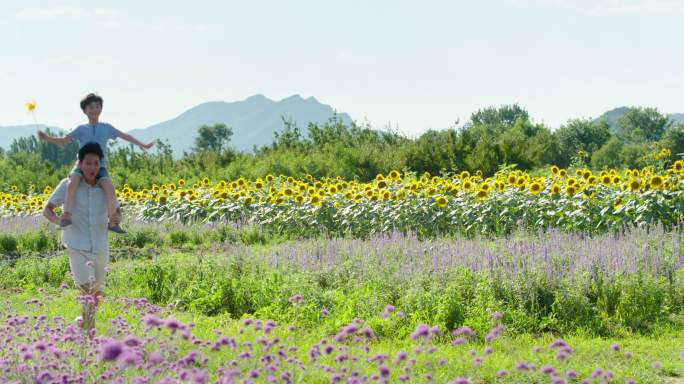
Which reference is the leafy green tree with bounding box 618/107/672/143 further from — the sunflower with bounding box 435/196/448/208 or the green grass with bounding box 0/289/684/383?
the green grass with bounding box 0/289/684/383

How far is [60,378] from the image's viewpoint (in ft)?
10.3

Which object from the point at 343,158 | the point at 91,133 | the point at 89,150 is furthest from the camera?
the point at 343,158

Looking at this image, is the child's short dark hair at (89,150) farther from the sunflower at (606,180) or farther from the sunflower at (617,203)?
the sunflower at (606,180)

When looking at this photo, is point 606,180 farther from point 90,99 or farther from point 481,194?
point 90,99

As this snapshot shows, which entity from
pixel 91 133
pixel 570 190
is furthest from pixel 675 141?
pixel 91 133

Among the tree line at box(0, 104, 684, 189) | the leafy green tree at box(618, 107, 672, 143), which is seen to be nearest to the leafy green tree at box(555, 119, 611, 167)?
the tree line at box(0, 104, 684, 189)

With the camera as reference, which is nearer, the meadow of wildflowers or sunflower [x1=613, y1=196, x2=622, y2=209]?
the meadow of wildflowers

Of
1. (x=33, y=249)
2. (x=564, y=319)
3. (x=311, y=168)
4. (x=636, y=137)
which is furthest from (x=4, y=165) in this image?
(x=636, y=137)

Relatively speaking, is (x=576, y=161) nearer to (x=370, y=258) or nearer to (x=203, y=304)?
(x=370, y=258)

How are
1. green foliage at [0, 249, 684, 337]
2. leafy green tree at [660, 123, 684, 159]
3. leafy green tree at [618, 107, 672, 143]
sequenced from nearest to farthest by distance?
green foliage at [0, 249, 684, 337], leafy green tree at [660, 123, 684, 159], leafy green tree at [618, 107, 672, 143]

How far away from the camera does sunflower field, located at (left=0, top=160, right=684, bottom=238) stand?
9805mm

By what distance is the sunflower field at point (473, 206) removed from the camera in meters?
9.80

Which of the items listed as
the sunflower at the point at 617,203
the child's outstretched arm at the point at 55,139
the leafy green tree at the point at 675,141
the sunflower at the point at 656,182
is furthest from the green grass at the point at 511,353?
the leafy green tree at the point at 675,141

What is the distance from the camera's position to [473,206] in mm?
10516
